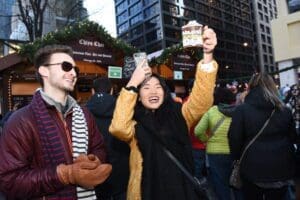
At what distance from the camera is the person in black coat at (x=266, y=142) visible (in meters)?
3.84

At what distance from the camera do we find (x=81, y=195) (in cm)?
243

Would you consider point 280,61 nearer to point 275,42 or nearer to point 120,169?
point 275,42

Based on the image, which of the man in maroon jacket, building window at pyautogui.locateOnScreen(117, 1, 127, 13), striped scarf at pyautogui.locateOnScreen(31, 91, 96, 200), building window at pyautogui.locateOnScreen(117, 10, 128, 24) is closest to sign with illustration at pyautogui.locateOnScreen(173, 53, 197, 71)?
the man in maroon jacket

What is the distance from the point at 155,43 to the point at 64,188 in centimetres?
9911

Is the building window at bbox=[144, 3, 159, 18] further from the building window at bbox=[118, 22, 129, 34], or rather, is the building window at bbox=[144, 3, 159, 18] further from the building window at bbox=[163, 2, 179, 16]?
the building window at bbox=[118, 22, 129, 34]

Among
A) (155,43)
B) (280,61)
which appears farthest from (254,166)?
(155,43)

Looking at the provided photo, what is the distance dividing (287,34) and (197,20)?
79.0 metres

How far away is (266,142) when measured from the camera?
3881mm

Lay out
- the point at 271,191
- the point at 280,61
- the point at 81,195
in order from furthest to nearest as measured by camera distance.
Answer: the point at 280,61 < the point at 271,191 < the point at 81,195

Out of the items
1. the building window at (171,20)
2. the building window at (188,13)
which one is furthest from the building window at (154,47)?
the building window at (188,13)

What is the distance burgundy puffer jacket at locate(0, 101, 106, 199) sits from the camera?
87.2 inches

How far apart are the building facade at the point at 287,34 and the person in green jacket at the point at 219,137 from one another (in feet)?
49.7

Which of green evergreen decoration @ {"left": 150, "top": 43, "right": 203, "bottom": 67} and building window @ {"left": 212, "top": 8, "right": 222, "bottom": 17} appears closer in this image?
green evergreen decoration @ {"left": 150, "top": 43, "right": 203, "bottom": 67}

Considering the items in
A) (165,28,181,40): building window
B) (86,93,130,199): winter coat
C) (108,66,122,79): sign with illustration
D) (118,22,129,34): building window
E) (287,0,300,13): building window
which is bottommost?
(86,93,130,199): winter coat
